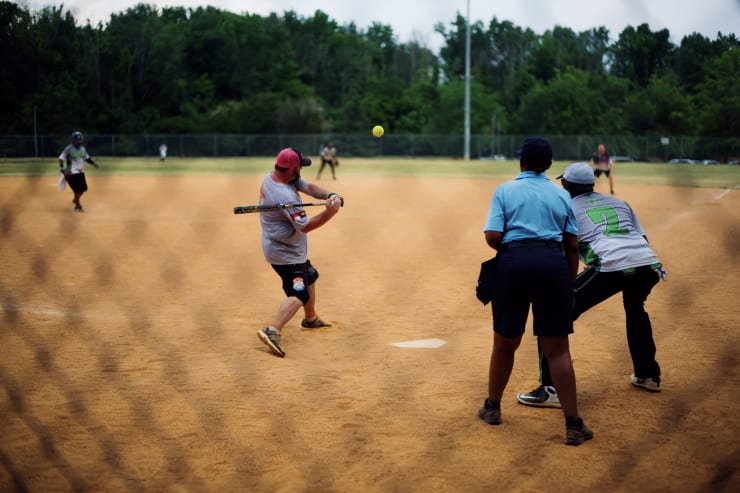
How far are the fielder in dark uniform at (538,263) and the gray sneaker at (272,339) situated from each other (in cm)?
237

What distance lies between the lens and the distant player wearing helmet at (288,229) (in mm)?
6500

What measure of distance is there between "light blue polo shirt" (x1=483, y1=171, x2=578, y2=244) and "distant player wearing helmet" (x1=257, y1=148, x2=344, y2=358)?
2.22 m

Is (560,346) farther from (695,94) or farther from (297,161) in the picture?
(695,94)

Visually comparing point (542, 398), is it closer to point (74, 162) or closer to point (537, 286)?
point (537, 286)

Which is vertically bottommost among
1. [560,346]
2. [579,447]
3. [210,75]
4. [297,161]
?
[579,447]

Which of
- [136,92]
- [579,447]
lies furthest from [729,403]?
[136,92]

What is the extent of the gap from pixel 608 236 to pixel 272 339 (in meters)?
2.82

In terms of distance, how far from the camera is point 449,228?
15805 mm

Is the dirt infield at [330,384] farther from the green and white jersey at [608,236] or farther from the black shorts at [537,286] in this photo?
the green and white jersey at [608,236]

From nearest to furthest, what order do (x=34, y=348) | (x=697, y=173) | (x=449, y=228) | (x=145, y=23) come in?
(x=34, y=348) → (x=449, y=228) → (x=697, y=173) → (x=145, y=23)

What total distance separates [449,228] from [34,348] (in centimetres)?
1031

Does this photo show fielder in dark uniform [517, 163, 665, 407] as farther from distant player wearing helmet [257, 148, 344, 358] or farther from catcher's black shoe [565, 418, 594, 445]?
distant player wearing helmet [257, 148, 344, 358]

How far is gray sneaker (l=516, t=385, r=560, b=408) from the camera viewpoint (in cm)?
521

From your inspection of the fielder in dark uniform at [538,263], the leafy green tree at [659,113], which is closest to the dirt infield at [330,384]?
the fielder in dark uniform at [538,263]
